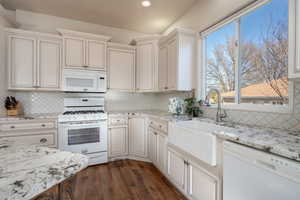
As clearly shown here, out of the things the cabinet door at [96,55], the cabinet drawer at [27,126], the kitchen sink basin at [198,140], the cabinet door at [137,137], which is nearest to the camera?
the kitchen sink basin at [198,140]

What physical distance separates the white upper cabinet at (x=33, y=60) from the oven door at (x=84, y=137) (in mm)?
835

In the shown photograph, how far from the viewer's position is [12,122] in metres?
2.14

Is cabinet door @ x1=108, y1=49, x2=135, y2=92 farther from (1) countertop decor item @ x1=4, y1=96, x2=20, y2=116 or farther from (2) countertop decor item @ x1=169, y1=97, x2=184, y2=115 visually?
(1) countertop decor item @ x1=4, y1=96, x2=20, y2=116

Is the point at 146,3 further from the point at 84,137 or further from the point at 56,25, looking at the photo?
the point at 84,137

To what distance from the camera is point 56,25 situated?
290cm

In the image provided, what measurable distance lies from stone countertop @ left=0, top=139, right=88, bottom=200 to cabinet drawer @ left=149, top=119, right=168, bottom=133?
1466mm

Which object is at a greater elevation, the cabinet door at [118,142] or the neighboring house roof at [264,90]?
the neighboring house roof at [264,90]

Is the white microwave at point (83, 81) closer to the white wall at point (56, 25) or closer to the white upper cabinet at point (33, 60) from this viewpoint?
the white upper cabinet at point (33, 60)

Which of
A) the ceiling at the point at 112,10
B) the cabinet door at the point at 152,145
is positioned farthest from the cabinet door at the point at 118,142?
the ceiling at the point at 112,10

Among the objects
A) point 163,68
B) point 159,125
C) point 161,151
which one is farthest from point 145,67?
point 161,151

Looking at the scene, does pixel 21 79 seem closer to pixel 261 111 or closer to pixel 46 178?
pixel 46 178

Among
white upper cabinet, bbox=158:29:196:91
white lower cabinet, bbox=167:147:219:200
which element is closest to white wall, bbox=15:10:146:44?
white upper cabinet, bbox=158:29:196:91

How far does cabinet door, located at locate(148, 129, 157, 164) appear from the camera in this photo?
2509 millimetres

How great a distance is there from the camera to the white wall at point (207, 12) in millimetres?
1812
